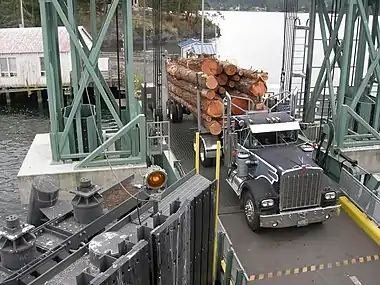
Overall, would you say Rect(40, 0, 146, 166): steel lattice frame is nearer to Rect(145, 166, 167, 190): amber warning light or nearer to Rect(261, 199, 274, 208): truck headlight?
Rect(261, 199, 274, 208): truck headlight

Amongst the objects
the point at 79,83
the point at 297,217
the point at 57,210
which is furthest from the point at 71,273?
the point at 79,83

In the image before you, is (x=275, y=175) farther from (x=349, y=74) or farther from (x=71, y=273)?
(x=349, y=74)

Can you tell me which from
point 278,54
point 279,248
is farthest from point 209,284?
point 278,54

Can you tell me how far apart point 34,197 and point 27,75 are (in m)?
27.4

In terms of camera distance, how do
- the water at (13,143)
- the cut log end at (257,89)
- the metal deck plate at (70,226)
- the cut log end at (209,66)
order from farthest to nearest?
the water at (13,143), the cut log end at (209,66), the cut log end at (257,89), the metal deck plate at (70,226)

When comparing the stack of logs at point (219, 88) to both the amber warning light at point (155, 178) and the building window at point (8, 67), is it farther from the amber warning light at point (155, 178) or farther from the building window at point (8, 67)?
the building window at point (8, 67)

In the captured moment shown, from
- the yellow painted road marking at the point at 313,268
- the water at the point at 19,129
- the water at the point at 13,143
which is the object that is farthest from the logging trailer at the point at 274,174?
the water at the point at 19,129

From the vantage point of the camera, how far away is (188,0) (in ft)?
175

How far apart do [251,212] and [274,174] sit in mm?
990

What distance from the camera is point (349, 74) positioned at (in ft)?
45.1

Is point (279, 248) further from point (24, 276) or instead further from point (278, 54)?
point (278, 54)

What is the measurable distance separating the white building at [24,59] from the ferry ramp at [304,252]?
26.6m

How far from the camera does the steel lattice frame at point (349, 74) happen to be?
1217 cm

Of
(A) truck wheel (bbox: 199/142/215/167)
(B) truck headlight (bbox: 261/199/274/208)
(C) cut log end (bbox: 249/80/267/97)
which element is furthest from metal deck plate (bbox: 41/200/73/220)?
(C) cut log end (bbox: 249/80/267/97)
